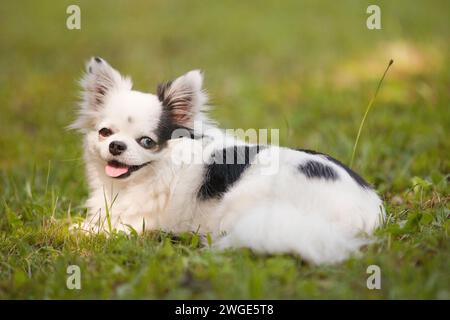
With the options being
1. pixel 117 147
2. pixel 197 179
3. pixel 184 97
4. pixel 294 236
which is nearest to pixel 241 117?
pixel 184 97

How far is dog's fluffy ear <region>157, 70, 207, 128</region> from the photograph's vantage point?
3.28 m

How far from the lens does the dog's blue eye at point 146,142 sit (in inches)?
125

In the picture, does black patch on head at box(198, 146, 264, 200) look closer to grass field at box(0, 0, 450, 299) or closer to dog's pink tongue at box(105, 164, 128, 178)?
grass field at box(0, 0, 450, 299)

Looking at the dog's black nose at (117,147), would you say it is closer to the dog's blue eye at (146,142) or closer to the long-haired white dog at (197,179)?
the long-haired white dog at (197,179)

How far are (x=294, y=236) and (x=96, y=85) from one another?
1629mm

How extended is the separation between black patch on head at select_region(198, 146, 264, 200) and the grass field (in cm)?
30

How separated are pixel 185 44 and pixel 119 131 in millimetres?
5671

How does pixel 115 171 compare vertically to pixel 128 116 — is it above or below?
below

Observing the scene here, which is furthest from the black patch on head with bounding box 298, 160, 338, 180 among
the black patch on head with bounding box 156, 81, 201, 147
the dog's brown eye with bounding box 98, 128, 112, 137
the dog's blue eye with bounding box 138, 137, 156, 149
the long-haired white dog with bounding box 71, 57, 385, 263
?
the dog's brown eye with bounding box 98, 128, 112, 137

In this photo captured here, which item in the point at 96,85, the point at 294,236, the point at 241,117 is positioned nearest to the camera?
the point at 294,236

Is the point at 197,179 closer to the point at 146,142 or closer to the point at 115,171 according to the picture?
the point at 146,142

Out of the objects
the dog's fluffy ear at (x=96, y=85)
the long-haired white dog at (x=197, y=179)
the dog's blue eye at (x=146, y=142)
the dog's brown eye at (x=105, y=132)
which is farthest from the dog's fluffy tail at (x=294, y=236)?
the dog's fluffy ear at (x=96, y=85)

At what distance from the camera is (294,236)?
2.55 meters

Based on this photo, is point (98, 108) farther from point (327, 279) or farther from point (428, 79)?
point (428, 79)
